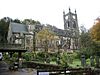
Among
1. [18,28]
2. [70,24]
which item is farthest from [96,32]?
[70,24]

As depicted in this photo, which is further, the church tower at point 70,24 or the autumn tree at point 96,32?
the church tower at point 70,24

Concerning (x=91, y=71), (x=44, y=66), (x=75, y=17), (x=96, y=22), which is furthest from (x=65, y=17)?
(x=91, y=71)

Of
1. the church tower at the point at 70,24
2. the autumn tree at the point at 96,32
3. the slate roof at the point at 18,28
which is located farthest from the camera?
the church tower at the point at 70,24

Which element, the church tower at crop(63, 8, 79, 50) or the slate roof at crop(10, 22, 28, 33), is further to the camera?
the church tower at crop(63, 8, 79, 50)

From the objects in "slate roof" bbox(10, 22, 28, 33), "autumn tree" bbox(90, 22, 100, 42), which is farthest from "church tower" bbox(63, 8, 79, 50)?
"autumn tree" bbox(90, 22, 100, 42)

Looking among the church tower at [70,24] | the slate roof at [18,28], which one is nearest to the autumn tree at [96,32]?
the slate roof at [18,28]

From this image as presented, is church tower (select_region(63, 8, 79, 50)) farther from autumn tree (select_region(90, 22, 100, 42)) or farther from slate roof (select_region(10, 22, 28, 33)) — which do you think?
autumn tree (select_region(90, 22, 100, 42))

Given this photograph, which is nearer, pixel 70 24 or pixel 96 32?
pixel 96 32

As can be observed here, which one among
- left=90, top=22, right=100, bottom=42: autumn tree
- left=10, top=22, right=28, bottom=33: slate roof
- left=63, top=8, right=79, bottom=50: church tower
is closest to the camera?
left=90, top=22, right=100, bottom=42: autumn tree

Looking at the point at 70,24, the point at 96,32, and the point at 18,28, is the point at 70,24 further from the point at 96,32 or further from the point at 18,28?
the point at 96,32

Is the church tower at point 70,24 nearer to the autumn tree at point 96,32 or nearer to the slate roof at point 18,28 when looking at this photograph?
the slate roof at point 18,28

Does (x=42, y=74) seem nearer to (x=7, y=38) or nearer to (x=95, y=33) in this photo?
(x=95, y=33)

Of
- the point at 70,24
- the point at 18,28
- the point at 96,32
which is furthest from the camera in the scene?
the point at 70,24

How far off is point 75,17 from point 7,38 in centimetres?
4489
